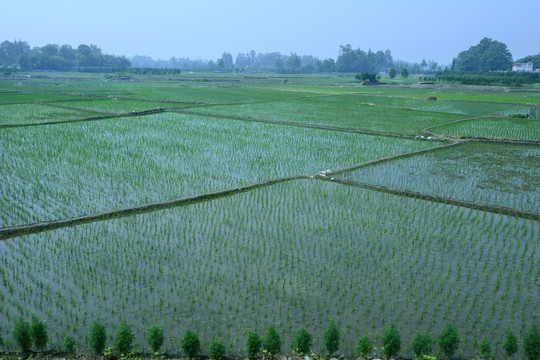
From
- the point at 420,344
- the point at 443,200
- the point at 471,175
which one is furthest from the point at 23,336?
the point at 471,175

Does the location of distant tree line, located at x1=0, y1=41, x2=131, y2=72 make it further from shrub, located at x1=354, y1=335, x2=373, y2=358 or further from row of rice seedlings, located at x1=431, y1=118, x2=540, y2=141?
shrub, located at x1=354, y1=335, x2=373, y2=358

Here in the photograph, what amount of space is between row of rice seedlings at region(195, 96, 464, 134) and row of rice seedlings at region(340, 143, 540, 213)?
4420 mm

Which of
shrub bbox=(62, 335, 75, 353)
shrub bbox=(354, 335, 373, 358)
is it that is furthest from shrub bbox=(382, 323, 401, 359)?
shrub bbox=(62, 335, 75, 353)

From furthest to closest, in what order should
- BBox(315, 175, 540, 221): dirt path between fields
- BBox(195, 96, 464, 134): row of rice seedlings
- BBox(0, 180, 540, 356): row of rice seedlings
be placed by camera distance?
BBox(195, 96, 464, 134): row of rice seedlings < BBox(315, 175, 540, 221): dirt path between fields < BBox(0, 180, 540, 356): row of rice seedlings

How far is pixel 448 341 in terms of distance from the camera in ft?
13.8

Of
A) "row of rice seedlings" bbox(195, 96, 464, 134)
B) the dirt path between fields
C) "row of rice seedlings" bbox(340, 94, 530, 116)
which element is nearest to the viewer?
the dirt path between fields

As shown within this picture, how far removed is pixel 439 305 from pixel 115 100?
26291 mm

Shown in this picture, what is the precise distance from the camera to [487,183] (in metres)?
10.5

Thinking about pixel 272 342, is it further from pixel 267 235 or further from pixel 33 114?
pixel 33 114

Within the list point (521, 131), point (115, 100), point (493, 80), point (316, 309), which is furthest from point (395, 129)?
point (493, 80)

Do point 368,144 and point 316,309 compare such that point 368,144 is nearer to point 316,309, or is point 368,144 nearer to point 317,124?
point 317,124

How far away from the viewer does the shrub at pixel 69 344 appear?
4113 mm

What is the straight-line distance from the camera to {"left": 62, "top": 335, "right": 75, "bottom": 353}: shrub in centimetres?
411

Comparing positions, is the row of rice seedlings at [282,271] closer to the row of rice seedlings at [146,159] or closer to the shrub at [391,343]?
the shrub at [391,343]
